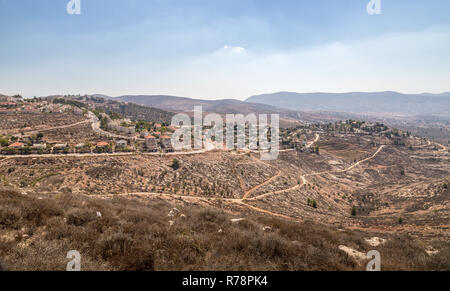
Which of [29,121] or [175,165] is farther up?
[29,121]

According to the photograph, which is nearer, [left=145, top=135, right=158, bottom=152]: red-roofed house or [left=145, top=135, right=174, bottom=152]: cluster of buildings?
[left=145, top=135, right=158, bottom=152]: red-roofed house

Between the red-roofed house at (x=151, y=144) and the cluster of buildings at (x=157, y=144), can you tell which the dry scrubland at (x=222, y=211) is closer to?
the red-roofed house at (x=151, y=144)

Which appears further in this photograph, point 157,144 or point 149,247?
point 157,144

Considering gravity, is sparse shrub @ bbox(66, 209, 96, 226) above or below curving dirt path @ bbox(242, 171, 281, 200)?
above

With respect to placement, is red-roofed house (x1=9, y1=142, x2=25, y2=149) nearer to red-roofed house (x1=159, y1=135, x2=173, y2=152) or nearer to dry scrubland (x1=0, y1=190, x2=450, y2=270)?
red-roofed house (x1=159, y1=135, x2=173, y2=152)

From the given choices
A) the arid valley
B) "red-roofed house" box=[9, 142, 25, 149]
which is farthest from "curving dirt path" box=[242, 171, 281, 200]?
"red-roofed house" box=[9, 142, 25, 149]

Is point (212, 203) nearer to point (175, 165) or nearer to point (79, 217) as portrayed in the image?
point (175, 165)

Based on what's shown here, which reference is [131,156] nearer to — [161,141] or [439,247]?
[161,141]

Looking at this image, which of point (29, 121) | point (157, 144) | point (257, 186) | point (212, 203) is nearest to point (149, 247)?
point (212, 203)

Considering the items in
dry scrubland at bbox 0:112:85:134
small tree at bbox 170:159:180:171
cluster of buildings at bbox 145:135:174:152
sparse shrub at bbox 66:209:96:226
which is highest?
dry scrubland at bbox 0:112:85:134

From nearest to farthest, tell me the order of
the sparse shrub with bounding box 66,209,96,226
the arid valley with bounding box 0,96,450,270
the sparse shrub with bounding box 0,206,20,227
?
1. the arid valley with bounding box 0,96,450,270
2. the sparse shrub with bounding box 0,206,20,227
3. the sparse shrub with bounding box 66,209,96,226

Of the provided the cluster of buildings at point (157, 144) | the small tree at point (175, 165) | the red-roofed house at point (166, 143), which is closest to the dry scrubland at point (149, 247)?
the small tree at point (175, 165)

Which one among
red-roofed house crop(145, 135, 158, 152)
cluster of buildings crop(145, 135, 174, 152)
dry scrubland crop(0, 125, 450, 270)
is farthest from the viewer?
cluster of buildings crop(145, 135, 174, 152)
